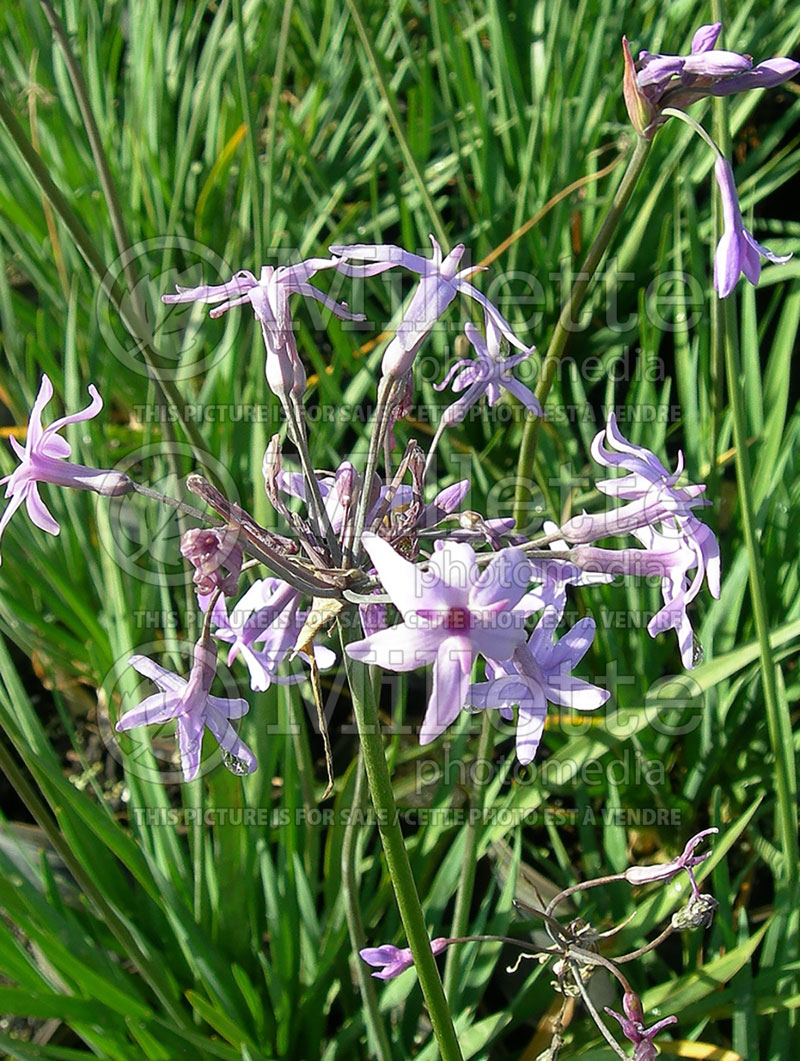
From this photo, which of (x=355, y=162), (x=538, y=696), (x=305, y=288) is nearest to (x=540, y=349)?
(x=355, y=162)

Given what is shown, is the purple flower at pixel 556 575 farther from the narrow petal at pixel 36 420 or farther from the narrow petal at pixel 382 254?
the narrow petal at pixel 36 420

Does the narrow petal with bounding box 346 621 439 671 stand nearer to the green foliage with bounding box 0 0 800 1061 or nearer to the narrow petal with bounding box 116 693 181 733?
the narrow petal with bounding box 116 693 181 733

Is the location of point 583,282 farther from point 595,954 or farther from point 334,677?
point 334,677

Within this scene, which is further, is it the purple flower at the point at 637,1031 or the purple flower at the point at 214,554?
the purple flower at the point at 637,1031

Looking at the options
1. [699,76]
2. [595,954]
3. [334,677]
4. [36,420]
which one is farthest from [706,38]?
[334,677]

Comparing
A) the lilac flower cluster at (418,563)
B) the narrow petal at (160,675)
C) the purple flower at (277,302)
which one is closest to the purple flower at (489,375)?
the lilac flower cluster at (418,563)

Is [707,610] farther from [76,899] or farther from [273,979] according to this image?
[76,899]
